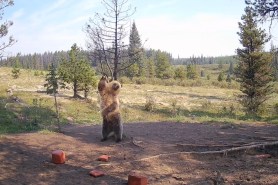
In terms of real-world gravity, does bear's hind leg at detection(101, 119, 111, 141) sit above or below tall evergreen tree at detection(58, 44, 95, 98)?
below

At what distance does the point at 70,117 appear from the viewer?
1888cm

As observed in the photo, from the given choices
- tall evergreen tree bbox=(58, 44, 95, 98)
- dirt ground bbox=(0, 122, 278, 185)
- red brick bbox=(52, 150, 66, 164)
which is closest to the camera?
dirt ground bbox=(0, 122, 278, 185)

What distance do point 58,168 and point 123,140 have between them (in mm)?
2937

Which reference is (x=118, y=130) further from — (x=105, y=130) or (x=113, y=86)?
(x=113, y=86)

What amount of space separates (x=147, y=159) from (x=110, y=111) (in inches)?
95.0

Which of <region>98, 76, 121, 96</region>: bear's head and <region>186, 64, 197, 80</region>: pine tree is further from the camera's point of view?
<region>186, 64, 197, 80</region>: pine tree

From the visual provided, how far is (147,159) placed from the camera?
7.72 meters

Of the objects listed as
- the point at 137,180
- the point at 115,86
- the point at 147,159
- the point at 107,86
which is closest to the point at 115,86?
the point at 115,86

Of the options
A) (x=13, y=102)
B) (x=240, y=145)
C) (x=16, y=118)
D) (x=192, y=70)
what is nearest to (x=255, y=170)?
(x=240, y=145)

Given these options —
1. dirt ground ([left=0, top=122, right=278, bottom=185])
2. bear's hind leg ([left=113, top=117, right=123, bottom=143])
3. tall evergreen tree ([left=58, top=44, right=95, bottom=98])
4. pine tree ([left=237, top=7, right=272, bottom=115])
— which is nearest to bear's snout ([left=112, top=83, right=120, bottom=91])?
bear's hind leg ([left=113, top=117, right=123, bottom=143])

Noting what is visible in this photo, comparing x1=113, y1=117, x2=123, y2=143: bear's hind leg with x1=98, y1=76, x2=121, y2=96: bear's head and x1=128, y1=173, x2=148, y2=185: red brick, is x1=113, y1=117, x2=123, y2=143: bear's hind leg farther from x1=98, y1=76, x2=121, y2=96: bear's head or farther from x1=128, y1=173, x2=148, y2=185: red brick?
x1=128, y1=173, x2=148, y2=185: red brick

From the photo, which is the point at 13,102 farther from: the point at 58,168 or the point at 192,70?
the point at 192,70

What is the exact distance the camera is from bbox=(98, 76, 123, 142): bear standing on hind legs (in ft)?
31.2

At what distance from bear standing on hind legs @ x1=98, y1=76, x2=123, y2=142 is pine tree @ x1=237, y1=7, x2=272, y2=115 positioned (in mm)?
17502
